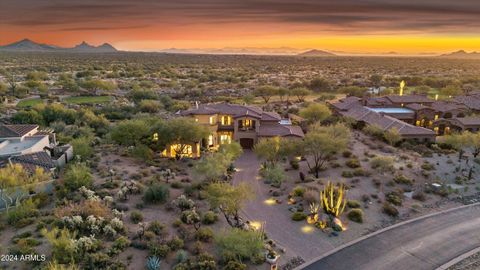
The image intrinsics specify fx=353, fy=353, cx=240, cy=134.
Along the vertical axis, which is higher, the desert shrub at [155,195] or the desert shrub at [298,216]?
the desert shrub at [155,195]

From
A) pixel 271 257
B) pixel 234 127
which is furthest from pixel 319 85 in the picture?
pixel 271 257

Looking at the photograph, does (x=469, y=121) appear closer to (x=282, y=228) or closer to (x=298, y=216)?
(x=298, y=216)

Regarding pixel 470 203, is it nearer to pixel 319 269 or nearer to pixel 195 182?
pixel 319 269

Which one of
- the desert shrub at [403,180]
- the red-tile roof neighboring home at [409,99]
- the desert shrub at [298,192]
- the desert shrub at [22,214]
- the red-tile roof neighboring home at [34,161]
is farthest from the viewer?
the red-tile roof neighboring home at [409,99]

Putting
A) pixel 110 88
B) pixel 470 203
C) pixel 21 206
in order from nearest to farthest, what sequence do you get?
pixel 21 206, pixel 470 203, pixel 110 88

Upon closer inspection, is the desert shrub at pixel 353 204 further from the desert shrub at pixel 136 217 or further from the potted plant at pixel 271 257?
the desert shrub at pixel 136 217

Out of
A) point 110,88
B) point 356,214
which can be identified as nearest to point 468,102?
point 356,214

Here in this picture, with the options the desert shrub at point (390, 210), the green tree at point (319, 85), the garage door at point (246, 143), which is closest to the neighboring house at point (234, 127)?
the garage door at point (246, 143)
